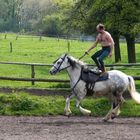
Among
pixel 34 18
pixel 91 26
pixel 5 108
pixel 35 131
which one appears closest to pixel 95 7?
pixel 91 26

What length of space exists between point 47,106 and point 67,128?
8.84ft

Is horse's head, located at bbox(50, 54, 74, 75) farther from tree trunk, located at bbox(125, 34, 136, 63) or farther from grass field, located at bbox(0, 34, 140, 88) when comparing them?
tree trunk, located at bbox(125, 34, 136, 63)

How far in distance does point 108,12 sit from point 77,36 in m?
58.9

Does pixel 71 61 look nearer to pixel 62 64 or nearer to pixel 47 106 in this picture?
pixel 62 64

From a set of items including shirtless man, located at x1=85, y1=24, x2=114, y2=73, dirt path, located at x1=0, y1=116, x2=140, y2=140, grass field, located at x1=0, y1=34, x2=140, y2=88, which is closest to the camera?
dirt path, located at x1=0, y1=116, x2=140, y2=140

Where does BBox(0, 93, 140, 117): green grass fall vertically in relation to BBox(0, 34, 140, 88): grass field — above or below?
below

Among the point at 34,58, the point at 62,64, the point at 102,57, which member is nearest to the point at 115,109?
the point at 102,57

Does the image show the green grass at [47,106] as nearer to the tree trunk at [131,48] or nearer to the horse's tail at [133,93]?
the horse's tail at [133,93]

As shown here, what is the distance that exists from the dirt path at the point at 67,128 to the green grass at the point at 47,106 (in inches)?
21.9

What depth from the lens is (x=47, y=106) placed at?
42.5ft

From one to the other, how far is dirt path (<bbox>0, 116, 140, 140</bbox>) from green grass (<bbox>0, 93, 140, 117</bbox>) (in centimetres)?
56

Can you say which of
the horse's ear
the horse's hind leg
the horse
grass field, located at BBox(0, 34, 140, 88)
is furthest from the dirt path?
grass field, located at BBox(0, 34, 140, 88)

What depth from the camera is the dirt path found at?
926 cm

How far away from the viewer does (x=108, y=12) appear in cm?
2469
